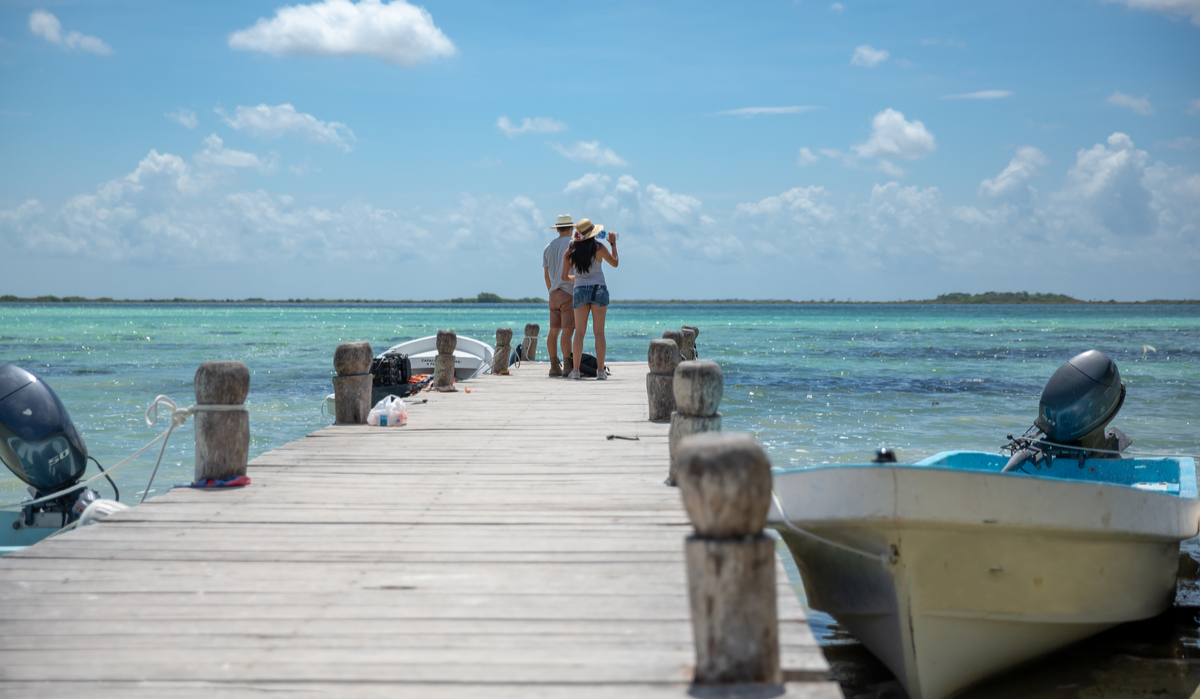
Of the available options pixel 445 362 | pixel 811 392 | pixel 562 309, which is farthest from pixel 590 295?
pixel 811 392

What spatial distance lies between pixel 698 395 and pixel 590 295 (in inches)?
217

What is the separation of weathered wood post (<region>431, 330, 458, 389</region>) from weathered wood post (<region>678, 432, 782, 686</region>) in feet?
28.1

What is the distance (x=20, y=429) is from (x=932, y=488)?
5.85m

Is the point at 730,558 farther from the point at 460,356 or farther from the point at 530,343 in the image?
the point at 530,343

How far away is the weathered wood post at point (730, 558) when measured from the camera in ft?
7.22

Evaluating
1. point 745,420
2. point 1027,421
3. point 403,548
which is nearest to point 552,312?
point 745,420

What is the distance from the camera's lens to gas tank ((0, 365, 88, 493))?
219 inches

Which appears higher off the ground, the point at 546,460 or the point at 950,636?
the point at 546,460

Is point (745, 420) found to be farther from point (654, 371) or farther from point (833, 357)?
point (833, 357)

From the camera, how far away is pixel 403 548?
3809 mm

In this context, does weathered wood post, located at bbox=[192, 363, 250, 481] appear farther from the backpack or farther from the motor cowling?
the backpack

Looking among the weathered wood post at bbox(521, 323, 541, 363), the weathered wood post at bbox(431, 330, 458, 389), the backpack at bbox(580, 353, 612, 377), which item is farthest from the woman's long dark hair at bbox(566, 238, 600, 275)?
the weathered wood post at bbox(521, 323, 541, 363)

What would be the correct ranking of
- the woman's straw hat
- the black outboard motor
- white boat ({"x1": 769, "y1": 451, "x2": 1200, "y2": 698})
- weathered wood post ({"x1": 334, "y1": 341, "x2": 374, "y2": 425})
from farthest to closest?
1. the woman's straw hat
2. weathered wood post ({"x1": 334, "y1": 341, "x2": 374, "y2": 425})
3. the black outboard motor
4. white boat ({"x1": 769, "y1": 451, "x2": 1200, "y2": 698})

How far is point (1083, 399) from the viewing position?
634 cm
